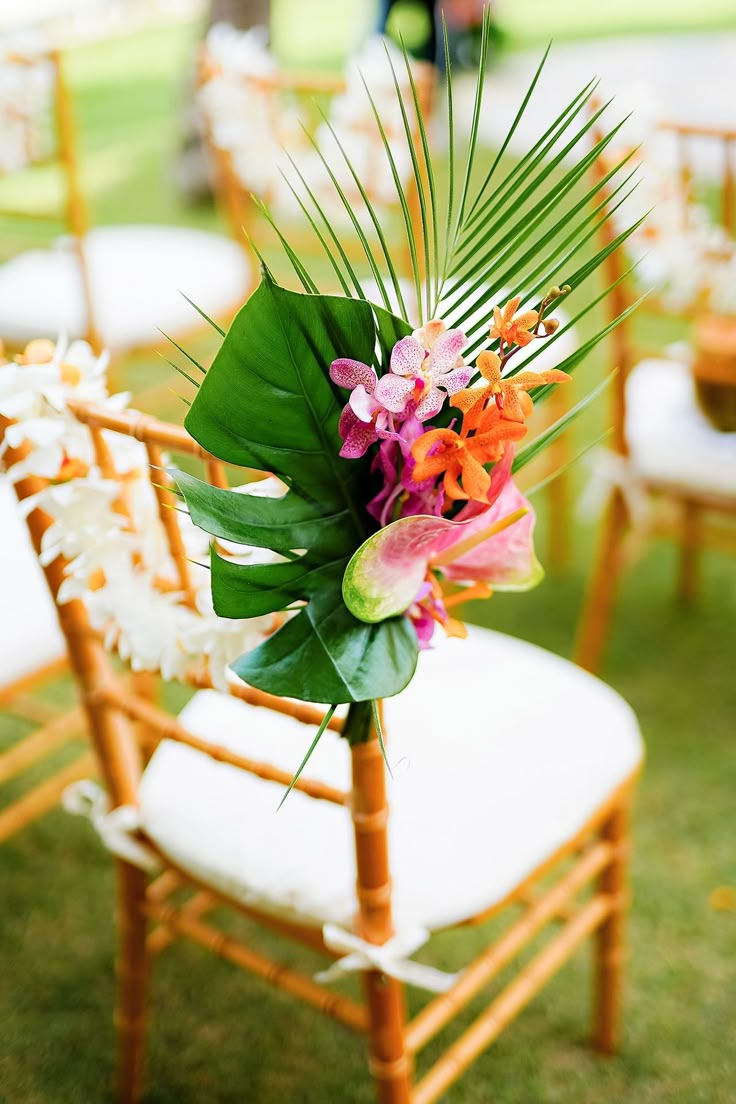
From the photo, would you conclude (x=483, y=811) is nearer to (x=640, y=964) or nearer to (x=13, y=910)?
(x=640, y=964)

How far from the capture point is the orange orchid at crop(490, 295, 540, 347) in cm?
76

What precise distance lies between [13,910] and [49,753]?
1.09ft

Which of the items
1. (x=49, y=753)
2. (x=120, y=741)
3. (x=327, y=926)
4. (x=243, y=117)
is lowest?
(x=49, y=753)

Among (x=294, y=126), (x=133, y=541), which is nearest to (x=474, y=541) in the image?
(x=133, y=541)

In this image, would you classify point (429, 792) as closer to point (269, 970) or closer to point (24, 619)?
point (269, 970)

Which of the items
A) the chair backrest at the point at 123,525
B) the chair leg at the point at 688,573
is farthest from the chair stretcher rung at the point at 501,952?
the chair leg at the point at 688,573

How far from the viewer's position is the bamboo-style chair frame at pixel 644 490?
5.72 feet

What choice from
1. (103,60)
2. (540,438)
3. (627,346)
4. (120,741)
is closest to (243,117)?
(627,346)

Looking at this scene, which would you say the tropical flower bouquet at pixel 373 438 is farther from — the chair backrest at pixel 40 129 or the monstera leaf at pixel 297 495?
the chair backrest at pixel 40 129

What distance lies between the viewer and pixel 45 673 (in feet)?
4.80

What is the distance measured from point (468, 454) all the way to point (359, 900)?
461mm

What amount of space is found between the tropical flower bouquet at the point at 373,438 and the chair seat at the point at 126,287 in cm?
149

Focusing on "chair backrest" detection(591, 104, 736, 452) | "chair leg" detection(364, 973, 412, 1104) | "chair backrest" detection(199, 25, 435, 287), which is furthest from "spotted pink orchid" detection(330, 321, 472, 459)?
"chair backrest" detection(199, 25, 435, 287)

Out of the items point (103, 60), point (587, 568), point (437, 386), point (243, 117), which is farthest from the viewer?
point (103, 60)
